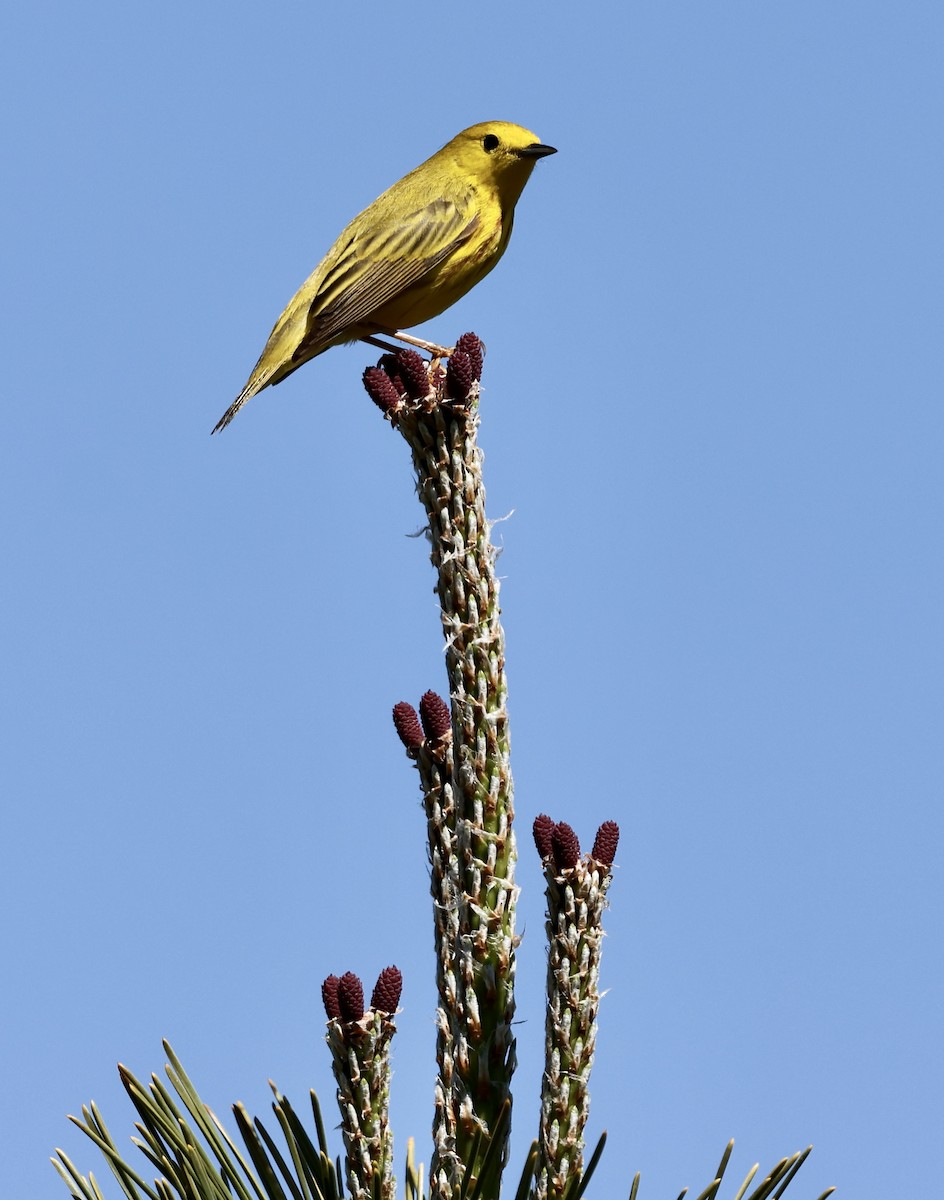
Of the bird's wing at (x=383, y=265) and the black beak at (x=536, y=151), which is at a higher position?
the black beak at (x=536, y=151)

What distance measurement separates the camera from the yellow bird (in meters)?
6.78

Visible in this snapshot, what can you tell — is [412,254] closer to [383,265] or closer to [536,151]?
[383,265]

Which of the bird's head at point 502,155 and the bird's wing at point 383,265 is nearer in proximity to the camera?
the bird's wing at point 383,265

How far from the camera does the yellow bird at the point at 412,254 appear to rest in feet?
22.2

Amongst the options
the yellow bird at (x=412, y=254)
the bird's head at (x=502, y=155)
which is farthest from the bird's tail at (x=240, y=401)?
the bird's head at (x=502, y=155)

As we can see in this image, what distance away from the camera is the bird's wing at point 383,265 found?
22.0ft

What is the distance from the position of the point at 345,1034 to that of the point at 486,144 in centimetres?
607

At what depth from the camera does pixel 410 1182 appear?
3227mm

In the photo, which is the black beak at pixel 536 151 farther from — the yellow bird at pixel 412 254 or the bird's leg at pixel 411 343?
the bird's leg at pixel 411 343

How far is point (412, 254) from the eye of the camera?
6.84 metres

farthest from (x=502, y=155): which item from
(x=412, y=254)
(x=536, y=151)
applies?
(x=412, y=254)

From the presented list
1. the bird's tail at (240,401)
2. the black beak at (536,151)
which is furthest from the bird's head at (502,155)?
the bird's tail at (240,401)

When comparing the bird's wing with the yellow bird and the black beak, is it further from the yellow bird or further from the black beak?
the black beak

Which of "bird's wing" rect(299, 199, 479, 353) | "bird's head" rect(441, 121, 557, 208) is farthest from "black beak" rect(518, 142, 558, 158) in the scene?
"bird's wing" rect(299, 199, 479, 353)
